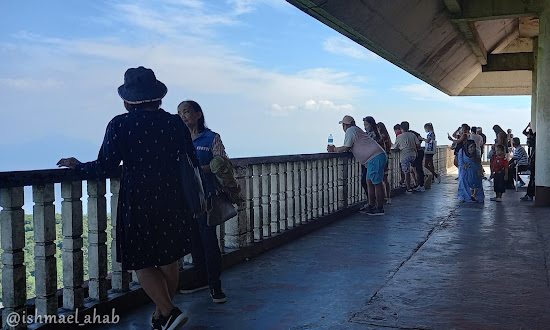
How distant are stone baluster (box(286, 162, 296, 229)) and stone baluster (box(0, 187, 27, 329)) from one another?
12.9 ft

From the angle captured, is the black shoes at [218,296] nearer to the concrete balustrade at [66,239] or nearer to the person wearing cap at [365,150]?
the concrete balustrade at [66,239]

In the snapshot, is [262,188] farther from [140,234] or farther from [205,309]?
[140,234]

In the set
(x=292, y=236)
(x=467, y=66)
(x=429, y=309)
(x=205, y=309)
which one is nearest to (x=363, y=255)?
(x=292, y=236)

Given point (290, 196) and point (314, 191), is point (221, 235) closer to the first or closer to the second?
point (290, 196)

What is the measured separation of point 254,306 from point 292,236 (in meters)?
2.76

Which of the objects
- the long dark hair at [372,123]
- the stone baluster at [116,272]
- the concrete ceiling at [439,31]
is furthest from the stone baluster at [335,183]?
the stone baluster at [116,272]

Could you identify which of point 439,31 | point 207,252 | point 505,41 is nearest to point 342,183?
point 207,252

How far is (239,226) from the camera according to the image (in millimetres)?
5617

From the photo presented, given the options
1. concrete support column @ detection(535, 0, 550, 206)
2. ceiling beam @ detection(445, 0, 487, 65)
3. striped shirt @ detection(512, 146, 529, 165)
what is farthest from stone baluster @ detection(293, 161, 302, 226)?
striped shirt @ detection(512, 146, 529, 165)

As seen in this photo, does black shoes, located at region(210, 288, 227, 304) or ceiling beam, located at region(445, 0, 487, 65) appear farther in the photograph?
ceiling beam, located at region(445, 0, 487, 65)

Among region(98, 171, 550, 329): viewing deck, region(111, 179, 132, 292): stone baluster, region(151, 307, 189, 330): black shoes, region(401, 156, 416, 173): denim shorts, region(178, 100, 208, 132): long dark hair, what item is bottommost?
region(98, 171, 550, 329): viewing deck

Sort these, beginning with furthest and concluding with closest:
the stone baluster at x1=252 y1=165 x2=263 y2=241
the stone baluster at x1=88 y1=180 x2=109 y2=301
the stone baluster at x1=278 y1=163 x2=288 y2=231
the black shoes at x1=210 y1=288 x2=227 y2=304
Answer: the stone baluster at x1=278 y1=163 x2=288 y2=231
the stone baluster at x1=252 y1=165 x2=263 y2=241
the black shoes at x1=210 y1=288 x2=227 y2=304
the stone baluster at x1=88 y1=180 x2=109 y2=301

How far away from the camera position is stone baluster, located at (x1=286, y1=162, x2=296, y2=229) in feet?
22.5

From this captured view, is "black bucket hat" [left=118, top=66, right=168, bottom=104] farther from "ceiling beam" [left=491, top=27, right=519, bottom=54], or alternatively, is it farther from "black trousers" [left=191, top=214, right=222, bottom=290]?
"ceiling beam" [left=491, top=27, right=519, bottom=54]
